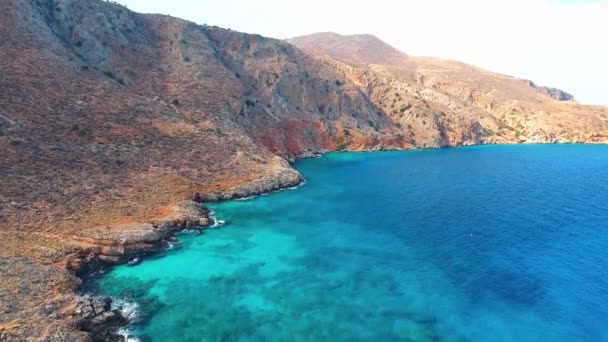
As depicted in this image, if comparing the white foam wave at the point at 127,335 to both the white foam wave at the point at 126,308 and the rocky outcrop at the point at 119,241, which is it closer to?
the white foam wave at the point at 126,308

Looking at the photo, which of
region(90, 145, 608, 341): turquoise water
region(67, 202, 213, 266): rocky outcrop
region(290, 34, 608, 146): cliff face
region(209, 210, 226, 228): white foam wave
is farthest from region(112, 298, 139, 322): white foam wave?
region(290, 34, 608, 146): cliff face

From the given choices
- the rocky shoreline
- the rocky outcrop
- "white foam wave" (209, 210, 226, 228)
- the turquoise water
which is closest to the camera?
the rocky shoreline

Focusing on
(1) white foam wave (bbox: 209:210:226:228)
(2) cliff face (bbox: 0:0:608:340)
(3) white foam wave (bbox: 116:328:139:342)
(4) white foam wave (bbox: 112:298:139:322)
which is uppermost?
(2) cliff face (bbox: 0:0:608:340)

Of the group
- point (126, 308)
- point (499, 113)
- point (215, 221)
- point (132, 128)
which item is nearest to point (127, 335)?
point (126, 308)

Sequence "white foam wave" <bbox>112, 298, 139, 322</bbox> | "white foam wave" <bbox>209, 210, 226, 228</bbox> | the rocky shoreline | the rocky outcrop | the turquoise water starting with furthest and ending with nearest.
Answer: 1. "white foam wave" <bbox>209, 210, 226, 228</bbox>
2. the rocky outcrop
3. "white foam wave" <bbox>112, 298, 139, 322</bbox>
4. the turquoise water
5. the rocky shoreline

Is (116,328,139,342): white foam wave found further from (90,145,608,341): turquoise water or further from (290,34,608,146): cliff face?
(290,34,608,146): cliff face

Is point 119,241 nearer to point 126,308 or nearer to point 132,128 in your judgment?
point 126,308

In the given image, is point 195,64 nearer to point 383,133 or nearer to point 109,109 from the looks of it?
point 109,109
